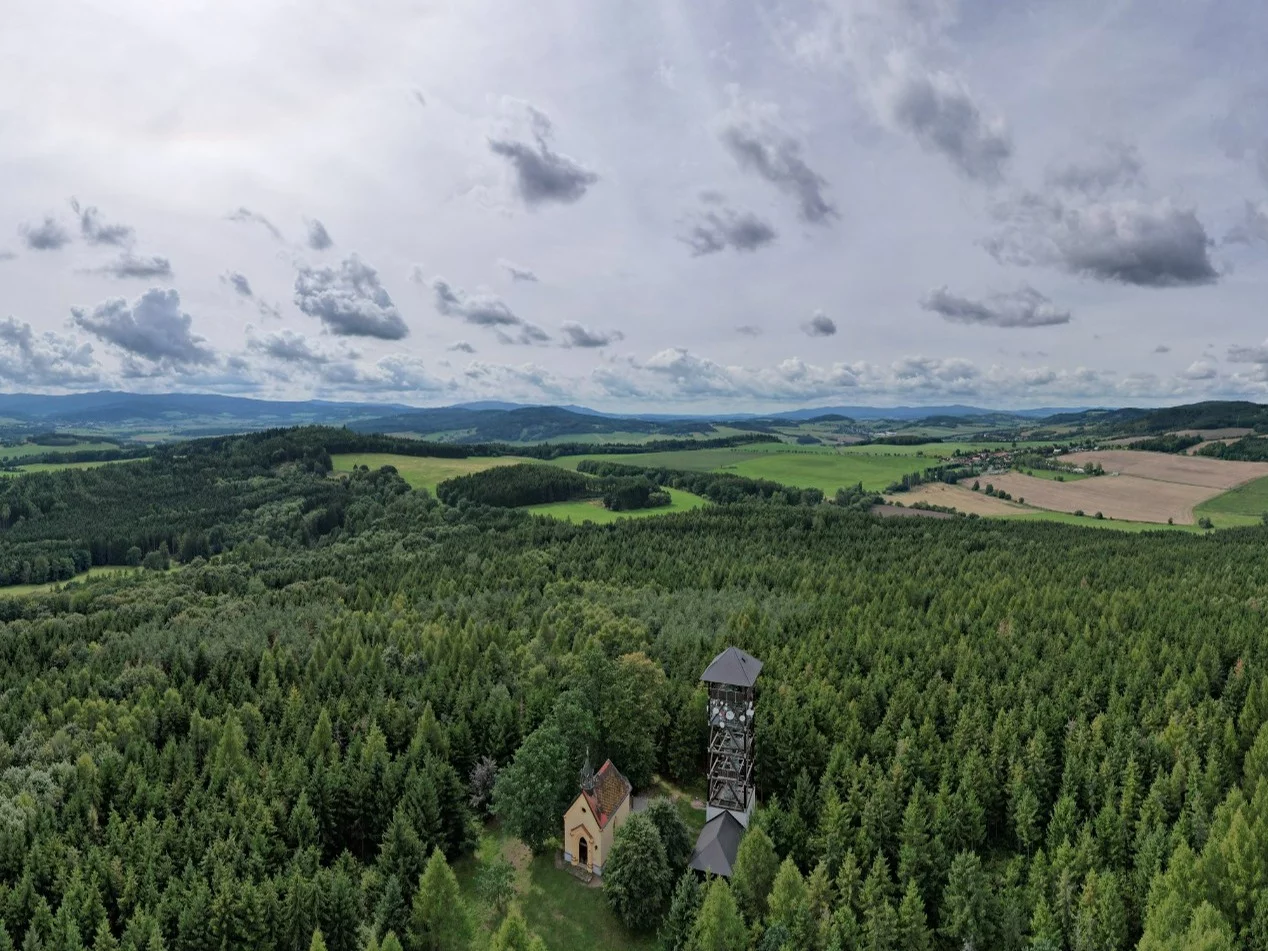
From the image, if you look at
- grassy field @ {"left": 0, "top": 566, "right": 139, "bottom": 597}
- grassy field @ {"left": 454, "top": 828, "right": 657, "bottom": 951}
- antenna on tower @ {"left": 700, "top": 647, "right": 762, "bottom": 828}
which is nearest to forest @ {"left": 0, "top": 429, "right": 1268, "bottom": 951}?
grassy field @ {"left": 454, "top": 828, "right": 657, "bottom": 951}

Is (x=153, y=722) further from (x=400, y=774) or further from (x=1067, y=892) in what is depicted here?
(x=1067, y=892)

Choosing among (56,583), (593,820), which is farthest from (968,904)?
(56,583)

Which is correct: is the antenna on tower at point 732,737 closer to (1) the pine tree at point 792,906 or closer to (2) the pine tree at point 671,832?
(2) the pine tree at point 671,832

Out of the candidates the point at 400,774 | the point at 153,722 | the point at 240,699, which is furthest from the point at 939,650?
the point at 153,722

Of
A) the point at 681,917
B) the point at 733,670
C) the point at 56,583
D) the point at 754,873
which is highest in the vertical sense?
the point at 733,670

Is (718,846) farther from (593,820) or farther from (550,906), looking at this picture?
(550,906)

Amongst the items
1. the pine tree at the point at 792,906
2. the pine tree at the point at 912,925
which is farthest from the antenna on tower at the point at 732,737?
the pine tree at the point at 912,925
